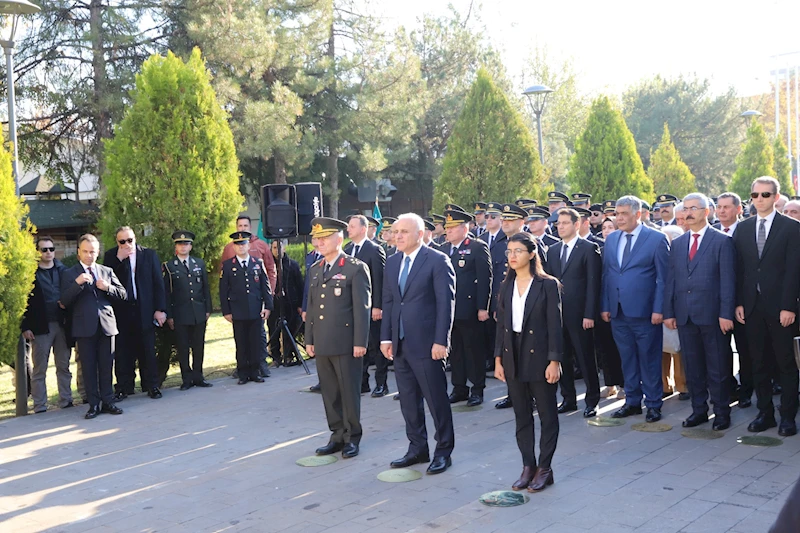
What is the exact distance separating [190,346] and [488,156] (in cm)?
799

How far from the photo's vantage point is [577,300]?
26.9 feet

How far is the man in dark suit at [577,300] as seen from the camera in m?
8.05

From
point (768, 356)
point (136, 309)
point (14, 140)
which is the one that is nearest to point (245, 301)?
point (136, 309)

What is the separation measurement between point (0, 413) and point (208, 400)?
2.47m

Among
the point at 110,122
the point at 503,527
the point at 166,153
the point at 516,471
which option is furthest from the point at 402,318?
the point at 110,122

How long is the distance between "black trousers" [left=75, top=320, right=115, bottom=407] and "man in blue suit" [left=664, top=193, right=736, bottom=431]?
20.2 feet

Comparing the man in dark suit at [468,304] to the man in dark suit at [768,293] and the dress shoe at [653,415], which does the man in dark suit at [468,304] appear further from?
the man in dark suit at [768,293]

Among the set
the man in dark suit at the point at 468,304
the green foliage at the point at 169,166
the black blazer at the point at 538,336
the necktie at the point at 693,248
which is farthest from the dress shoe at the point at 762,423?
→ the green foliage at the point at 169,166

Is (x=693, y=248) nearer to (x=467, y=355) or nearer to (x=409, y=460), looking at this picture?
(x=467, y=355)

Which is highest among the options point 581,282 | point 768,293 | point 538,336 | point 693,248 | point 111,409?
point 693,248

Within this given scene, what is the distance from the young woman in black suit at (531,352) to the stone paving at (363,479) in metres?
0.30

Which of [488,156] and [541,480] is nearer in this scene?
[541,480]

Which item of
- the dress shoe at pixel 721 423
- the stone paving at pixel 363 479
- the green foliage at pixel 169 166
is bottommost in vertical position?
the stone paving at pixel 363 479

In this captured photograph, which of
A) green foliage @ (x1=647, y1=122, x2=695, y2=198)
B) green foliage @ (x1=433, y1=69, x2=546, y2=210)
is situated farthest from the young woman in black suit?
green foliage @ (x1=647, y1=122, x2=695, y2=198)
